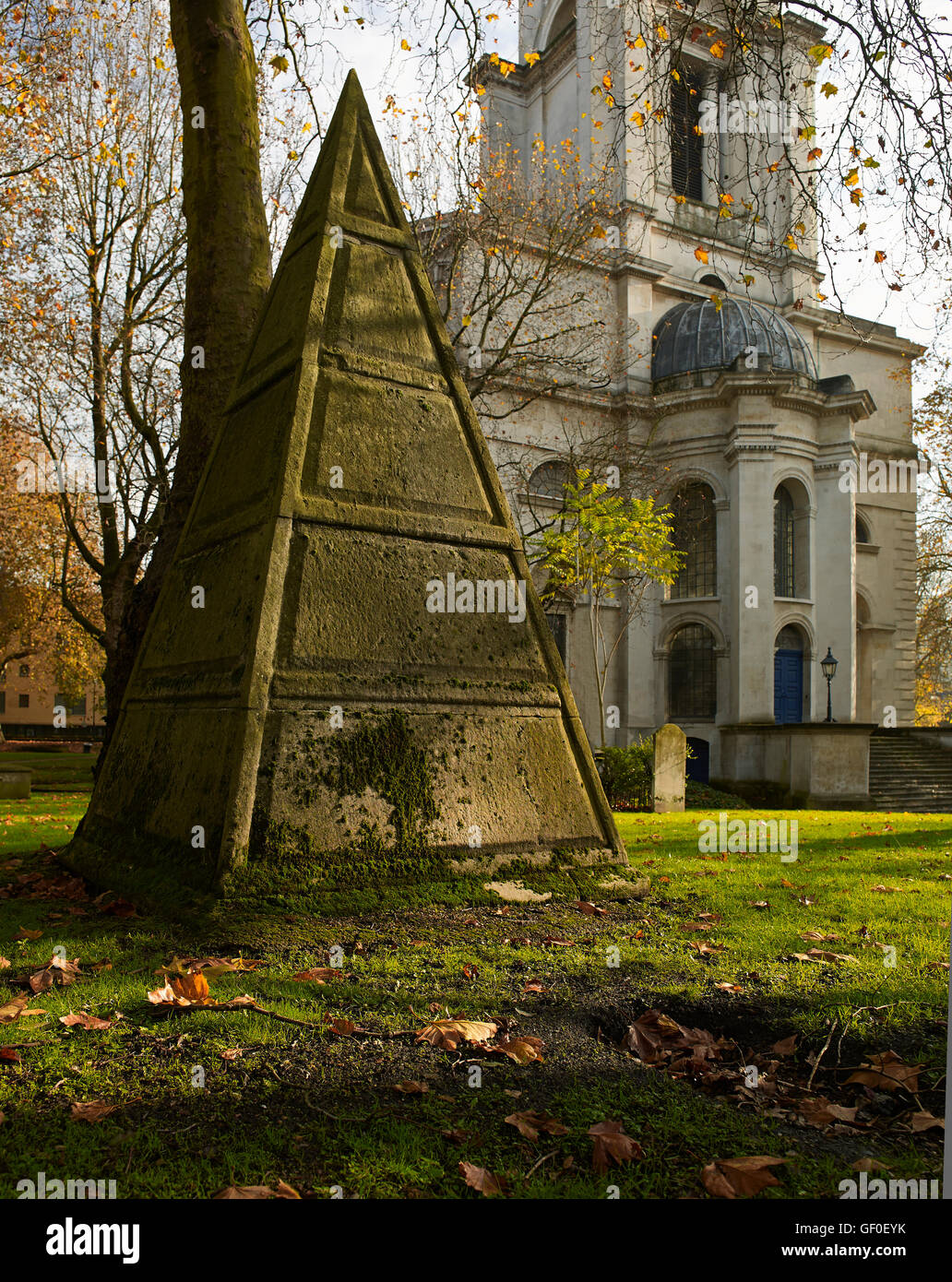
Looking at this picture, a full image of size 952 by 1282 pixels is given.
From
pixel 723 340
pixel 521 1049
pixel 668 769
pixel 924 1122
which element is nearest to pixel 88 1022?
pixel 521 1049

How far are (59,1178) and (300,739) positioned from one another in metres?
2.24

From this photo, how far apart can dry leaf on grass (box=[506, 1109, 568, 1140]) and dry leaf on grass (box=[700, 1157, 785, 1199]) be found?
368 mm

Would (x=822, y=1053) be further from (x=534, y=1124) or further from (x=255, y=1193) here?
(x=255, y=1193)

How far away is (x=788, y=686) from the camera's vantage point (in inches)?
1017

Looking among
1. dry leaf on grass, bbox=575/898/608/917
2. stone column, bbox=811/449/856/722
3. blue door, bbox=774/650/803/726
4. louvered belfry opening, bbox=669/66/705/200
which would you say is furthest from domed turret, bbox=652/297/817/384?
dry leaf on grass, bbox=575/898/608/917

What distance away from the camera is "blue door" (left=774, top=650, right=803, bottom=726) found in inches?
1011

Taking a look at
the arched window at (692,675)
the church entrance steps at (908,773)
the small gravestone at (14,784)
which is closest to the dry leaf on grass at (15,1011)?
the small gravestone at (14,784)

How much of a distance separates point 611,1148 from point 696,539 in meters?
25.6

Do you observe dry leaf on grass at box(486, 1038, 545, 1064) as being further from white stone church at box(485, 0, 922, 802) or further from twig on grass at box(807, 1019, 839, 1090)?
white stone church at box(485, 0, 922, 802)

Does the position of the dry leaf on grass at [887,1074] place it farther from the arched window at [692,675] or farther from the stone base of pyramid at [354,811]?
the arched window at [692,675]

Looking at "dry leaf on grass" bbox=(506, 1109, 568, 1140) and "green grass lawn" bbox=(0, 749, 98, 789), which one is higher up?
"dry leaf on grass" bbox=(506, 1109, 568, 1140)

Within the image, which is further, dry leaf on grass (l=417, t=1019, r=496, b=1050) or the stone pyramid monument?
the stone pyramid monument
